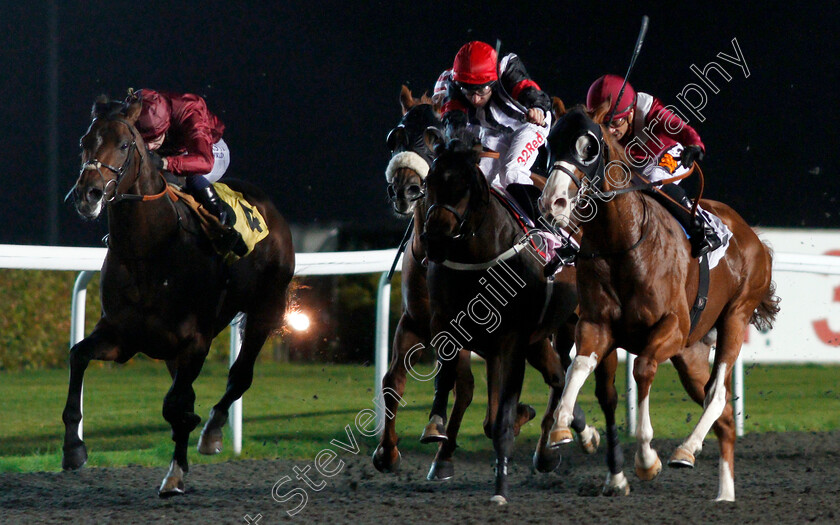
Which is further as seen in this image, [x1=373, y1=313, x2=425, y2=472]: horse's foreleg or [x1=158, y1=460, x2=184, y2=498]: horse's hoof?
[x1=373, y1=313, x2=425, y2=472]: horse's foreleg

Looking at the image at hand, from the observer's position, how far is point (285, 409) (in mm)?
7129

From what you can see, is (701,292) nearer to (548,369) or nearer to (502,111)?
(548,369)

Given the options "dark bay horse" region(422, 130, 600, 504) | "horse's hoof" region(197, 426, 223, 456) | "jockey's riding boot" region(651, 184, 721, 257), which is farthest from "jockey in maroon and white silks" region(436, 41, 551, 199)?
"horse's hoof" region(197, 426, 223, 456)

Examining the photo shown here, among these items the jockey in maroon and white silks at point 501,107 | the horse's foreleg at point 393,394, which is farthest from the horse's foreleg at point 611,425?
the jockey in maroon and white silks at point 501,107

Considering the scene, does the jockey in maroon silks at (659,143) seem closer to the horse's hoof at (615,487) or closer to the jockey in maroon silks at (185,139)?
the horse's hoof at (615,487)

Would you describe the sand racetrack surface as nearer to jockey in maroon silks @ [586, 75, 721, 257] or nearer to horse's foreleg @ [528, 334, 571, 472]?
horse's foreleg @ [528, 334, 571, 472]

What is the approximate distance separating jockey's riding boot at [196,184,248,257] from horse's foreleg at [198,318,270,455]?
559 millimetres

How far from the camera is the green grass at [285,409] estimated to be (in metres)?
5.41

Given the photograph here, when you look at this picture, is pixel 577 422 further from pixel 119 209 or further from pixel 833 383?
pixel 833 383

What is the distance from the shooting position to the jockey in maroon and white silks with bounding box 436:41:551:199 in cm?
431

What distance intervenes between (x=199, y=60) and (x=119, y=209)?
688 centimetres

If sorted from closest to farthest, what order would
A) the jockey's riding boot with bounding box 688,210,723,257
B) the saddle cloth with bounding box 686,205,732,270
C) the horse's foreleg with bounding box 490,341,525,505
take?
the horse's foreleg with bounding box 490,341,525,505 < the jockey's riding boot with bounding box 688,210,723,257 < the saddle cloth with bounding box 686,205,732,270

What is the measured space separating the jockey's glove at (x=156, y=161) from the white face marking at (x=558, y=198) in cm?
164

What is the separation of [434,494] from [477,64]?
6.01 feet
